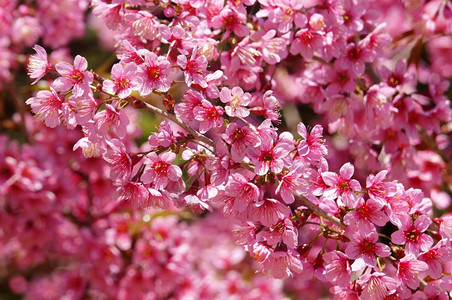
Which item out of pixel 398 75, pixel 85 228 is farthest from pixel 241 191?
pixel 85 228

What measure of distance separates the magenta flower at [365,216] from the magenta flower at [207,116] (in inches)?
13.7

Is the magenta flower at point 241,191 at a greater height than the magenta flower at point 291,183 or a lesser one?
lesser

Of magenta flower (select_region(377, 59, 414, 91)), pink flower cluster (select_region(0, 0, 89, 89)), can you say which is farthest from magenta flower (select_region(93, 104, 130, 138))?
pink flower cluster (select_region(0, 0, 89, 89))

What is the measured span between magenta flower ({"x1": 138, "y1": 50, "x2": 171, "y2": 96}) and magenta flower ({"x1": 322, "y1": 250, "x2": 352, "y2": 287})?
0.52 m

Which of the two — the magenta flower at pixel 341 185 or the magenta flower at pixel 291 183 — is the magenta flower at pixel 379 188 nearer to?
the magenta flower at pixel 341 185

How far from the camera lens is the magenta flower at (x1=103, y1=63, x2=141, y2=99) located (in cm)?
115

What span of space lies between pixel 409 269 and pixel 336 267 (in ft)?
0.51

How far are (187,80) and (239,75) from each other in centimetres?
29

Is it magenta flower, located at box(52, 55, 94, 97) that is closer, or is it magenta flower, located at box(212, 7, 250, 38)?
magenta flower, located at box(52, 55, 94, 97)

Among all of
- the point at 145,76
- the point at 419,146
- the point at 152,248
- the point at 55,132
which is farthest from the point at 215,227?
the point at 145,76

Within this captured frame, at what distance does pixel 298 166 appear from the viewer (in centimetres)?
112

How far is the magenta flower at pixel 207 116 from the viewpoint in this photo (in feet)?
3.85

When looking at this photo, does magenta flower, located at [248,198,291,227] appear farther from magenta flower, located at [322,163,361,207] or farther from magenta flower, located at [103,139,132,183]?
magenta flower, located at [103,139,132,183]

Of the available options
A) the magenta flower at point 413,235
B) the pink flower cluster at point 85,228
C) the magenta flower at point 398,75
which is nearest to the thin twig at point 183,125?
the magenta flower at point 413,235
